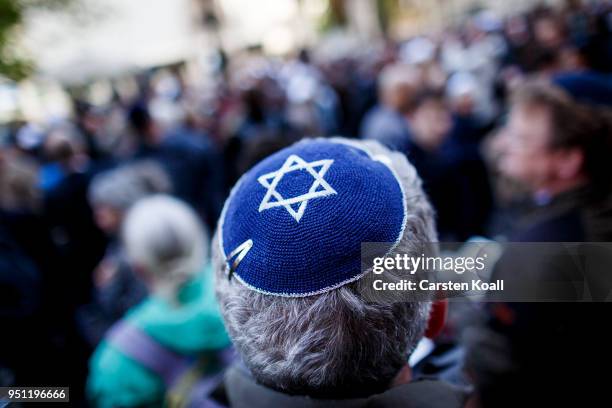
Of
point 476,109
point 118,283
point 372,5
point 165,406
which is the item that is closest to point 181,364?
point 165,406

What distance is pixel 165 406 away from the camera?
63.0 inches

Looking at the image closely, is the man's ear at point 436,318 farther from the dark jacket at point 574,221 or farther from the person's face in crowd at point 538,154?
the person's face in crowd at point 538,154

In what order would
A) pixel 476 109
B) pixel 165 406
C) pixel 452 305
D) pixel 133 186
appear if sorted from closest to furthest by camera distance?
pixel 452 305 < pixel 165 406 < pixel 133 186 < pixel 476 109

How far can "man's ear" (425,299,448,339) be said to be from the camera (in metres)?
0.89

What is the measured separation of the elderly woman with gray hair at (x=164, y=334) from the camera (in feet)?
5.08

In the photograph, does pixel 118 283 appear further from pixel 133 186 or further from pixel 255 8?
pixel 255 8

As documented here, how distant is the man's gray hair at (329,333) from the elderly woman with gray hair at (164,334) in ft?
2.70

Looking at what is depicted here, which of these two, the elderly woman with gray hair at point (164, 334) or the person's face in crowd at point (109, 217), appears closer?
the elderly woman with gray hair at point (164, 334)

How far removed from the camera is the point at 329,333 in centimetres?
70

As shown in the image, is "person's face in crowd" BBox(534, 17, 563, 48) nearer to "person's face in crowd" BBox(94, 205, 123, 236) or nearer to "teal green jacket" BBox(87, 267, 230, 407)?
"person's face in crowd" BBox(94, 205, 123, 236)

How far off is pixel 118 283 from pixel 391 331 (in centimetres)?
209

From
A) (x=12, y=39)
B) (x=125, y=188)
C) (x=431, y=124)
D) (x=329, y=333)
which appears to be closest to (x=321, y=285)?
(x=329, y=333)

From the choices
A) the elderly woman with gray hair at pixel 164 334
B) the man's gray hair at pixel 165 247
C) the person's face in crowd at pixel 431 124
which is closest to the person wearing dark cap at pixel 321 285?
the elderly woman with gray hair at pixel 164 334

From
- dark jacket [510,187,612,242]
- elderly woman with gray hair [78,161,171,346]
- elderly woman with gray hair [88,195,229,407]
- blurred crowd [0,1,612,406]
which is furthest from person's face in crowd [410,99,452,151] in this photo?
elderly woman with gray hair [88,195,229,407]
